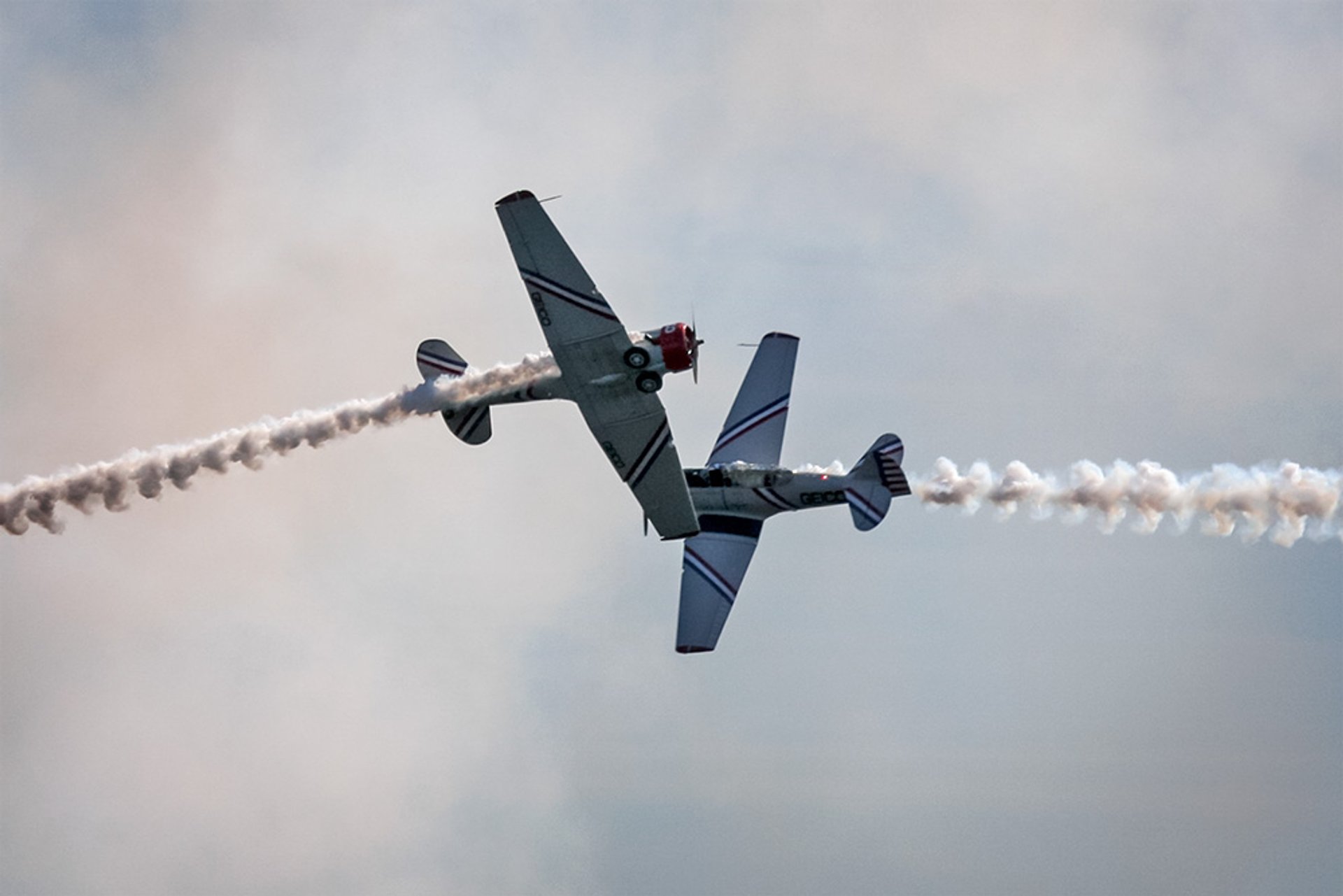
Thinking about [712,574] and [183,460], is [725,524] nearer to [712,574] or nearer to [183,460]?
[712,574]

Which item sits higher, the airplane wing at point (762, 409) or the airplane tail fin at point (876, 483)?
the airplane wing at point (762, 409)

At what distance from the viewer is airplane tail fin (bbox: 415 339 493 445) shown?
56344 millimetres

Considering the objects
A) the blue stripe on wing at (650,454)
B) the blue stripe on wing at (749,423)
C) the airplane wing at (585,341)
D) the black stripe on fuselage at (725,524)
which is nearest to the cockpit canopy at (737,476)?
the black stripe on fuselage at (725,524)

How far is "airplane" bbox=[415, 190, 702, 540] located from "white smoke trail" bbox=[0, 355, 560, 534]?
4325 millimetres

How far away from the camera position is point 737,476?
59.8m

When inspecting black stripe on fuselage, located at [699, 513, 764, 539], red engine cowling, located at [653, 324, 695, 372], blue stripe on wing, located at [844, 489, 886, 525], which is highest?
red engine cowling, located at [653, 324, 695, 372]

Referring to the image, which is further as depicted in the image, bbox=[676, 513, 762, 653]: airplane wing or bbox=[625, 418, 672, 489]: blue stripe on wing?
bbox=[676, 513, 762, 653]: airplane wing

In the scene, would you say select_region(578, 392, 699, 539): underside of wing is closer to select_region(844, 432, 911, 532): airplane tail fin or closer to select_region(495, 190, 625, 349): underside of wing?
select_region(495, 190, 625, 349): underside of wing

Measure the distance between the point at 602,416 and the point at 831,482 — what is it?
8.11 m

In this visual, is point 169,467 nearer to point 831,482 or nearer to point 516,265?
point 516,265

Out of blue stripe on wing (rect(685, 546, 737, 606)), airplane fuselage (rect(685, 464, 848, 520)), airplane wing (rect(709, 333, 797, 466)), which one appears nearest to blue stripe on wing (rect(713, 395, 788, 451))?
airplane wing (rect(709, 333, 797, 466))

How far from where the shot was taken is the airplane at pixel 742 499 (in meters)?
58.5

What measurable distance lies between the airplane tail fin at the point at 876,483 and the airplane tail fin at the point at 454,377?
9.29 meters

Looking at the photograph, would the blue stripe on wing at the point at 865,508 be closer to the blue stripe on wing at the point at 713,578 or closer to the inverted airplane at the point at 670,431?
the inverted airplane at the point at 670,431
